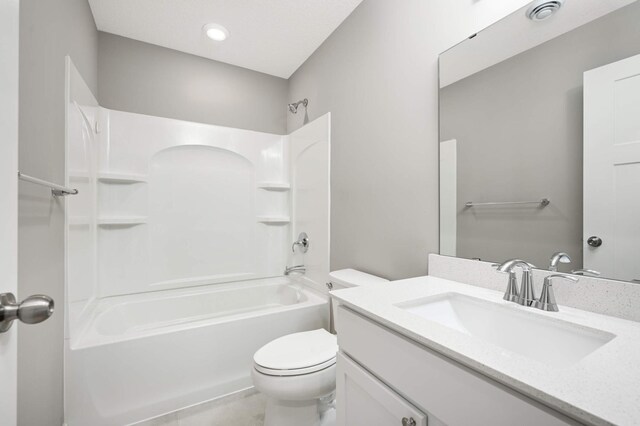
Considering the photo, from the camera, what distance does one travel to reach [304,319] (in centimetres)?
203

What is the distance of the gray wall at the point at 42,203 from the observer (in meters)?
1.00

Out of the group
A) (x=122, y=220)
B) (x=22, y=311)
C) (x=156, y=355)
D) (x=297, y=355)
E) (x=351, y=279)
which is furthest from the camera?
(x=122, y=220)

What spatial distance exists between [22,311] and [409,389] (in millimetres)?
838

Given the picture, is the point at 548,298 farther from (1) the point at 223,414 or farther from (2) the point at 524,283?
(1) the point at 223,414

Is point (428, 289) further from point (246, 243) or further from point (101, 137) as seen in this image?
point (101, 137)

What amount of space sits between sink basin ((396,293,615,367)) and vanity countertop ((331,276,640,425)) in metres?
0.02

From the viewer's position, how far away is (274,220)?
277 centimetres

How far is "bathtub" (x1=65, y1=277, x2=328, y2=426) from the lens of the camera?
1443 millimetres

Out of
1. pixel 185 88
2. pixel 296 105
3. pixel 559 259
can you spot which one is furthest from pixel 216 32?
pixel 559 259

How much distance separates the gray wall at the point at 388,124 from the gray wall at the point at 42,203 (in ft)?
5.27

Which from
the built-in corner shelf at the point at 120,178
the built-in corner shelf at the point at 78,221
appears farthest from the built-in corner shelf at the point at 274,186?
the built-in corner shelf at the point at 78,221

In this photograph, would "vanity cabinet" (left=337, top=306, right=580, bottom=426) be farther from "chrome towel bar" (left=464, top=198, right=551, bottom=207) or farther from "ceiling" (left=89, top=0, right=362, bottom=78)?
"ceiling" (left=89, top=0, right=362, bottom=78)

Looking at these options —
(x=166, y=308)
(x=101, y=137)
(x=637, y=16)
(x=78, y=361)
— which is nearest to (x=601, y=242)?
(x=637, y=16)

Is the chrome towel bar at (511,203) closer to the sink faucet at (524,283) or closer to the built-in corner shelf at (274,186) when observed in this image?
the sink faucet at (524,283)
